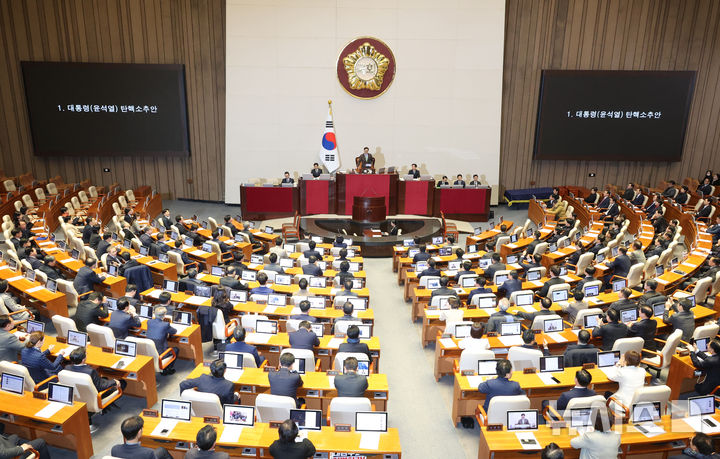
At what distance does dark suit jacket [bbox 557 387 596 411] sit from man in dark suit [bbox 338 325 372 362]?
8.39 ft

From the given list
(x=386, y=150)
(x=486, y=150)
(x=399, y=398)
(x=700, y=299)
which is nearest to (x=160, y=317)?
(x=399, y=398)

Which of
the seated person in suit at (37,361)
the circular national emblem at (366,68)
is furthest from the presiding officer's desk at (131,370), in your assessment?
the circular national emblem at (366,68)

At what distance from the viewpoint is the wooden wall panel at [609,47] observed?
20.6m

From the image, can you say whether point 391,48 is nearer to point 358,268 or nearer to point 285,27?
point 285,27

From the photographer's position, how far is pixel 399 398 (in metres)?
7.89

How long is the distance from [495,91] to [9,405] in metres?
19.2

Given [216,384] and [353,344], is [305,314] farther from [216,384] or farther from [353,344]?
[216,384]

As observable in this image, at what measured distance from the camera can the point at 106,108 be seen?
20.4 meters

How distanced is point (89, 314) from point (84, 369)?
2.06 metres

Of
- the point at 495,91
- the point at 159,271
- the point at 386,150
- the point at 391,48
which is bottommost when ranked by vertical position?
the point at 159,271

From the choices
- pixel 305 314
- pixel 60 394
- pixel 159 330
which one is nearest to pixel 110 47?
pixel 159 330

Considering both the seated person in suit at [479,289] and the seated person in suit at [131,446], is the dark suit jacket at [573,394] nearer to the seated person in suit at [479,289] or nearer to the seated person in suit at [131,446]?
the seated person in suit at [479,289]

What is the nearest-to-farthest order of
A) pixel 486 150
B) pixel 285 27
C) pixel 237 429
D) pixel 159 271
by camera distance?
pixel 237 429 → pixel 159 271 → pixel 285 27 → pixel 486 150

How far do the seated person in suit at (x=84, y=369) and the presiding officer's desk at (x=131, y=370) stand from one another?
0.23 m
